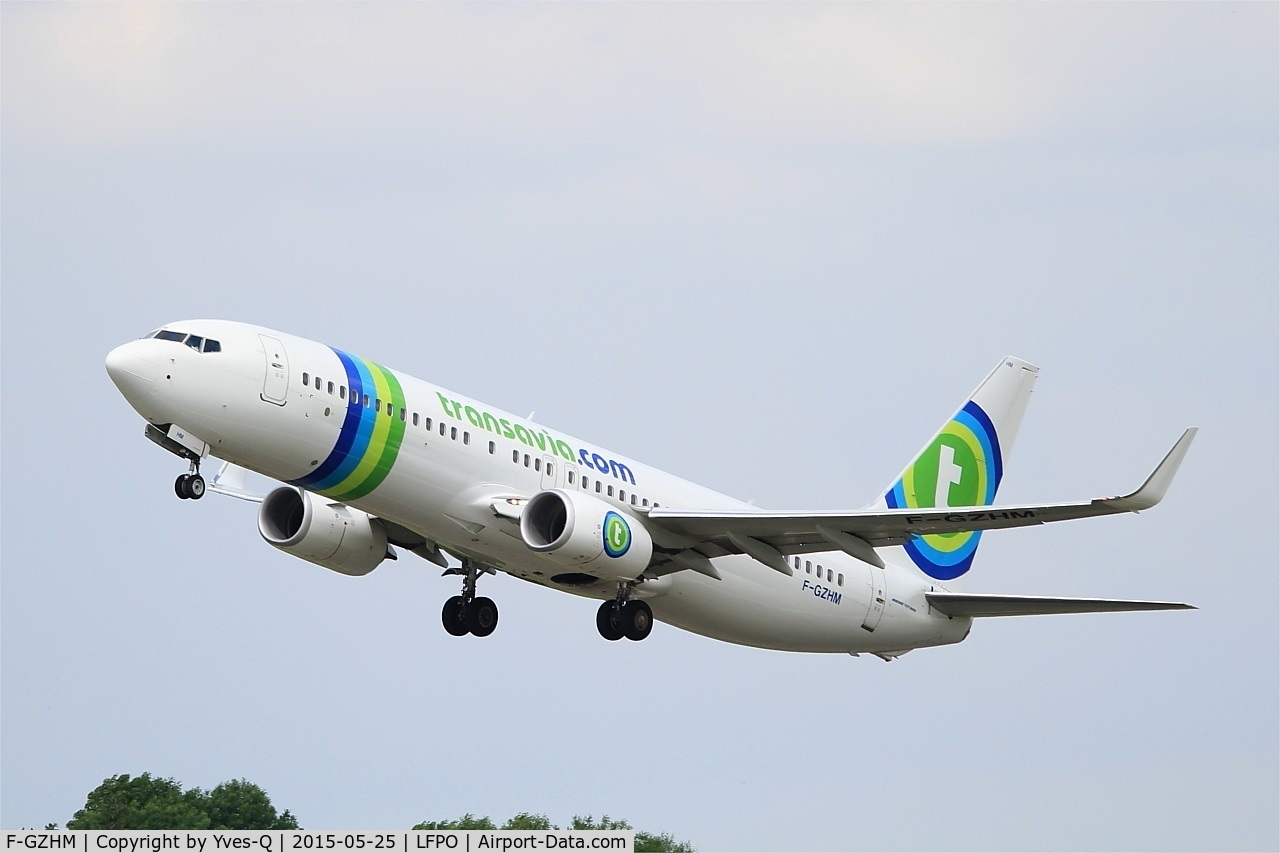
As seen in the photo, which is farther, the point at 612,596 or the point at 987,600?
the point at 987,600

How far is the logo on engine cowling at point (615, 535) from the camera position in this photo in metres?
41.4

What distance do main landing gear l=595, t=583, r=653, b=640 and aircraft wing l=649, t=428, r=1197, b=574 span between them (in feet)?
5.19

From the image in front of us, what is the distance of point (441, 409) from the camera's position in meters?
41.0

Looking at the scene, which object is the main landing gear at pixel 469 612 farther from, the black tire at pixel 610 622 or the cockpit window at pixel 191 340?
the cockpit window at pixel 191 340

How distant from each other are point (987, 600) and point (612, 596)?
364 inches

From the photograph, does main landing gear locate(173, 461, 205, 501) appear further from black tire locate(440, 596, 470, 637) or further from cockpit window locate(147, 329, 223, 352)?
black tire locate(440, 596, 470, 637)

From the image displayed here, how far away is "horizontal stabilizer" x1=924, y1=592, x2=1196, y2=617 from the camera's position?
145 feet

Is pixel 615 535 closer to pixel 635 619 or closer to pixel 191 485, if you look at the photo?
pixel 635 619

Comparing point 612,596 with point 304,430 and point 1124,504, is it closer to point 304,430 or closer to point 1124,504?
point 304,430

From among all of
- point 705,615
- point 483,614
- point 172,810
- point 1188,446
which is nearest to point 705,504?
point 705,615

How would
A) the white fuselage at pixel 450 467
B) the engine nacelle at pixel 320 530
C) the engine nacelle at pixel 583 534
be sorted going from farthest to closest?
the engine nacelle at pixel 320 530 < the engine nacelle at pixel 583 534 < the white fuselage at pixel 450 467
